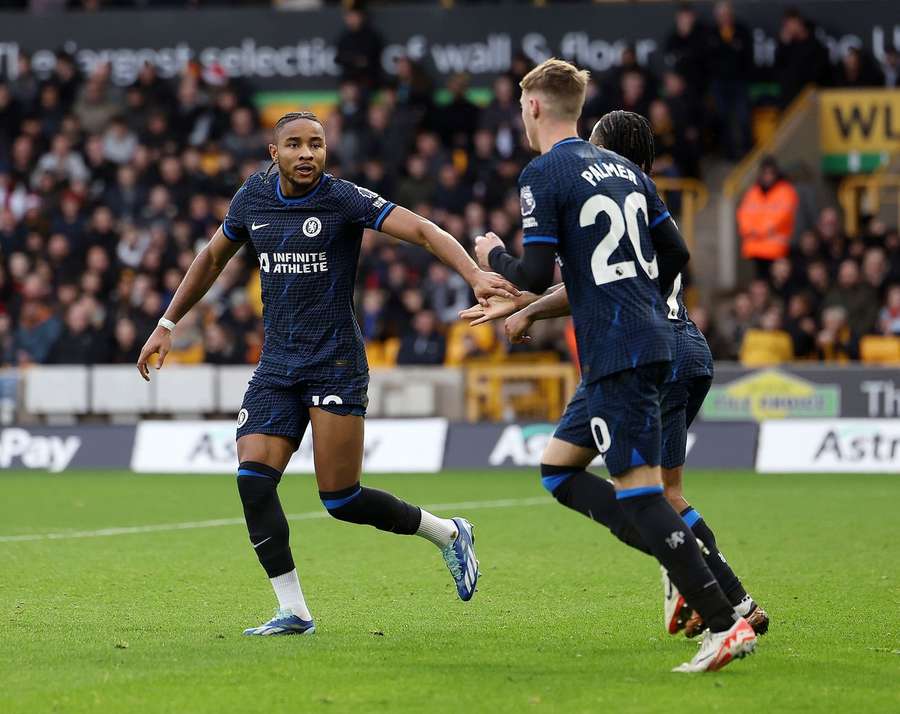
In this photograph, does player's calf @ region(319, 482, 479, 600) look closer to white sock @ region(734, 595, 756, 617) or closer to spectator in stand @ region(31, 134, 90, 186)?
white sock @ region(734, 595, 756, 617)

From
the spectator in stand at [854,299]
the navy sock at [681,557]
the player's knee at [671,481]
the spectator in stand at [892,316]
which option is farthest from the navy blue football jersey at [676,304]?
the spectator in stand at [854,299]

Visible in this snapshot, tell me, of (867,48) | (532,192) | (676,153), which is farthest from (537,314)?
(867,48)

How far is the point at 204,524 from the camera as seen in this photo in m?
13.3

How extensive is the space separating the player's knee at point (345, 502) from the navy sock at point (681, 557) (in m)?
1.83

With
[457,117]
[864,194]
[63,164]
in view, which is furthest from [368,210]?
[63,164]

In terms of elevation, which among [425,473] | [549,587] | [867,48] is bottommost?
[425,473]

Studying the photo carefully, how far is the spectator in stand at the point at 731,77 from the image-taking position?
77.4 feet

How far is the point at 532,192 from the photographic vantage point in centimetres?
655

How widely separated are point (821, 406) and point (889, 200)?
5612 millimetres

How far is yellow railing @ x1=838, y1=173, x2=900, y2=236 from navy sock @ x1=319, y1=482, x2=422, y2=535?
51.6 ft

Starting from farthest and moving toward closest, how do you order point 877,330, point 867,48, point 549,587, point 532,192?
point 867,48 → point 877,330 → point 549,587 → point 532,192

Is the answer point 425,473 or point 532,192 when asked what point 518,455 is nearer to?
point 425,473

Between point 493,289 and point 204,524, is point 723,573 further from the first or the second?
point 204,524

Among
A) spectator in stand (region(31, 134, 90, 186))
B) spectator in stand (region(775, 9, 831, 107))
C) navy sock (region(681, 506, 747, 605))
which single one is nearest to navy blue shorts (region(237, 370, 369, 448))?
navy sock (region(681, 506, 747, 605))
